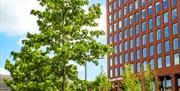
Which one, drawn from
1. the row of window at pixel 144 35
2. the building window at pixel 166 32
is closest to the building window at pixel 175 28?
the row of window at pixel 144 35

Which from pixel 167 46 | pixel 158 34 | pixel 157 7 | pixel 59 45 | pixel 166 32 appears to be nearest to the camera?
pixel 59 45

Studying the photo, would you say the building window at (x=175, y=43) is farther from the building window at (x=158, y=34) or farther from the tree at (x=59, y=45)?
the tree at (x=59, y=45)

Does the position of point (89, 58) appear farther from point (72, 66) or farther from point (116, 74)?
point (116, 74)

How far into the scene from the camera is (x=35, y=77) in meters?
26.3

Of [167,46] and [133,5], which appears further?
[133,5]

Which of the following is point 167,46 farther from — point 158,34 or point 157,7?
point 157,7

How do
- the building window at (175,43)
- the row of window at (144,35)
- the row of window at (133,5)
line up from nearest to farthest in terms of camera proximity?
the building window at (175,43) < the row of window at (144,35) < the row of window at (133,5)

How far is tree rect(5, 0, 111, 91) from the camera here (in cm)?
2482

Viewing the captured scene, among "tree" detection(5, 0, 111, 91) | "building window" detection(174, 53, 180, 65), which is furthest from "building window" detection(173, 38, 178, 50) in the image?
"tree" detection(5, 0, 111, 91)

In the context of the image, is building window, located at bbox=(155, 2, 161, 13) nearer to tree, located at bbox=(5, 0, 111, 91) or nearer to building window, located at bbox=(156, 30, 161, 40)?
building window, located at bbox=(156, 30, 161, 40)

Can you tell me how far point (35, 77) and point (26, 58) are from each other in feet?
5.43

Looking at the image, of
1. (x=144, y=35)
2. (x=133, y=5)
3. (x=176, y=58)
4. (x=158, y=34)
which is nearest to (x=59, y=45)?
(x=176, y=58)

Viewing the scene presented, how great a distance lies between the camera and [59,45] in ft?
82.0

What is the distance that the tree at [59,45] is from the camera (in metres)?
24.8
